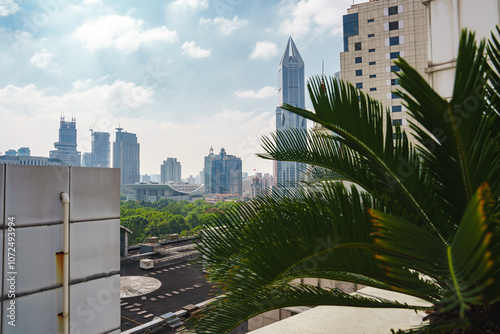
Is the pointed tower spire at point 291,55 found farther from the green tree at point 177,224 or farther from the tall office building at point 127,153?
the green tree at point 177,224

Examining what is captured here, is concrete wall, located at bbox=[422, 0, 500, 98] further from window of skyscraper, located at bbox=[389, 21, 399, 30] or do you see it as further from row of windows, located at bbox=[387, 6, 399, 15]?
row of windows, located at bbox=[387, 6, 399, 15]

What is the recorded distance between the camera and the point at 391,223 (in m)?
1.22

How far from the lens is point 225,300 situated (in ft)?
6.16

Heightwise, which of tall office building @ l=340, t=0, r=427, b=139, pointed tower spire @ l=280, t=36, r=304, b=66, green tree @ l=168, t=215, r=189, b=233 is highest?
pointed tower spire @ l=280, t=36, r=304, b=66

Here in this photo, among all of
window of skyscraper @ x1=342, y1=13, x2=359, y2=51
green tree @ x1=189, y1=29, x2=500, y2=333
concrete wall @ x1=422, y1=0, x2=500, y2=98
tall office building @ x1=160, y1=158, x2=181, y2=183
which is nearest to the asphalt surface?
concrete wall @ x1=422, y1=0, x2=500, y2=98

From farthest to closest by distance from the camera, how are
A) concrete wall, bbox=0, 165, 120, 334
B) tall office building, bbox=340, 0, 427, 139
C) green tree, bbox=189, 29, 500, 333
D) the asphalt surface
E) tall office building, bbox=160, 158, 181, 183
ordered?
tall office building, bbox=160, 158, 181, 183, tall office building, bbox=340, 0, 427, 139, the asphalt surface, concrete wall, bbox=0, 165, 120, 334, green tree, bbox=189, 29, 500, 333

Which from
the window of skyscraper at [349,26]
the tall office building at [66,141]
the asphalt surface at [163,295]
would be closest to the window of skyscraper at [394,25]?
the window of skyscraper at [349,26]

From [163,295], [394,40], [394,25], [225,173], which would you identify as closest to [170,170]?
[225,173]

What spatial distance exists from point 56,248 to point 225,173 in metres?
70.0

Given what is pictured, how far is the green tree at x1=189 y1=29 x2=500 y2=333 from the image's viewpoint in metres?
1.46

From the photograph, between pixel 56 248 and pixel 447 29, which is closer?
pixel 56 248

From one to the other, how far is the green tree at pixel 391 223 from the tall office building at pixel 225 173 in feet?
216

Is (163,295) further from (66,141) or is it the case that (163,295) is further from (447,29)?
(66,141)

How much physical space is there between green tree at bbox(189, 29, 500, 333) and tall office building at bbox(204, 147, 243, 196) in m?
65.9
